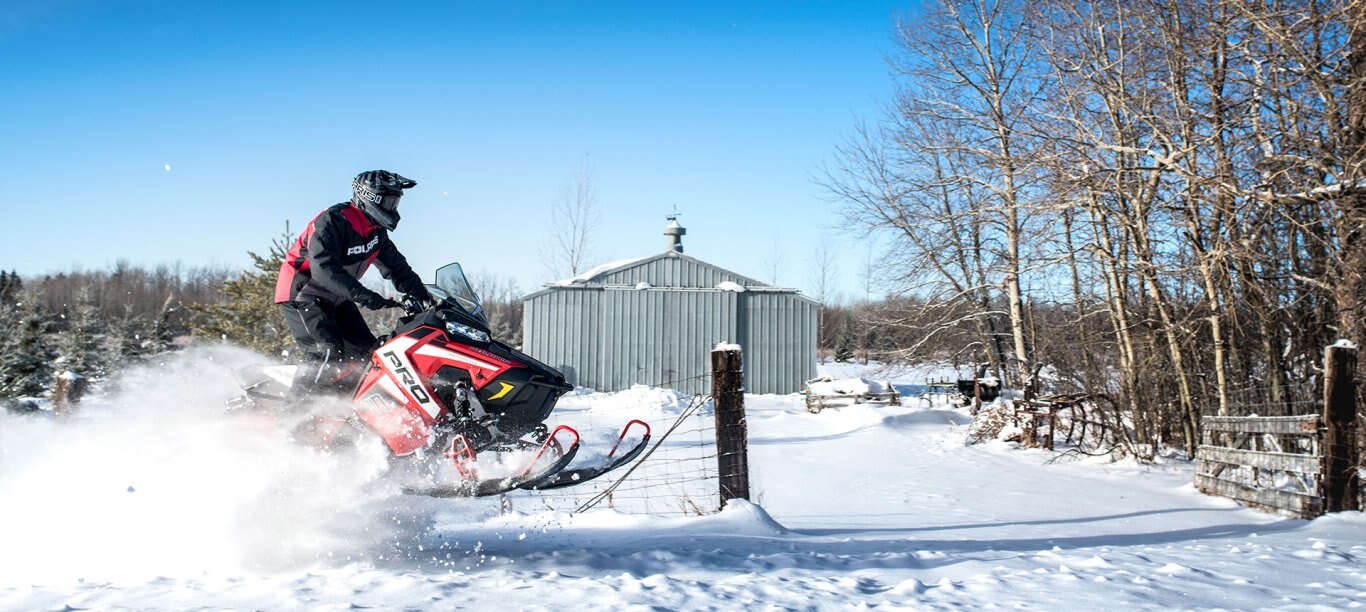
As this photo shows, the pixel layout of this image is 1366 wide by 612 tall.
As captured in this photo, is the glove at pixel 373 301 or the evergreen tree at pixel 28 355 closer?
the glove at pixel 373 301

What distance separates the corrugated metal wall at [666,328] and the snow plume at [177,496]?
2009 cm

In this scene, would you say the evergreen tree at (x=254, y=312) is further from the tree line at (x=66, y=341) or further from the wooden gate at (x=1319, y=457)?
the wooden gate at (x=1319, y=457)

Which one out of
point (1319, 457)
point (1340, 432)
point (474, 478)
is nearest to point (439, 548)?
point (474, 478)

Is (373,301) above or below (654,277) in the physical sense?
below

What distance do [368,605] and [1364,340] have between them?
932 cm

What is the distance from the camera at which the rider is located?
466cm

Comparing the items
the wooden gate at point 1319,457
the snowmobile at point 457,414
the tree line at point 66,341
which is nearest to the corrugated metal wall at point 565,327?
the tree line at point 66,341

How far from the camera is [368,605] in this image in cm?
349

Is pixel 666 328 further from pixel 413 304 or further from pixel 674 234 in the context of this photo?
pixel 413 304

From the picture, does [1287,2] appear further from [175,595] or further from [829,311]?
[829,311]

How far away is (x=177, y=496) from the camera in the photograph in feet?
15.3

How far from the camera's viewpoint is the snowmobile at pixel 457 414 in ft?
14.7

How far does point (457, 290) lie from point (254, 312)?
15475 mm

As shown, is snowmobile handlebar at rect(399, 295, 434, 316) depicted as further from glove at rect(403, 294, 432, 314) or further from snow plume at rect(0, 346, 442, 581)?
snow plume at rect(0, 346, 442, 581)
